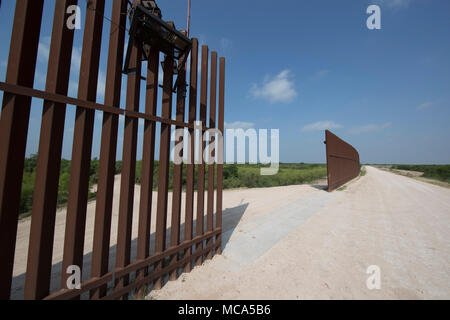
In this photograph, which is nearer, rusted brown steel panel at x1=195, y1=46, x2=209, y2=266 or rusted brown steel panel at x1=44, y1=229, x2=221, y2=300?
rusted brown steel panel at x1=44, y1=229, x2=221, y2=300

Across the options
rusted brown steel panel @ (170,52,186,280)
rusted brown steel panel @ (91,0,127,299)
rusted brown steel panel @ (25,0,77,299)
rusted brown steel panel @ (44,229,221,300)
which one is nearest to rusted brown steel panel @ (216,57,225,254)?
rusted brown steel panel @ (44,229,221,300)

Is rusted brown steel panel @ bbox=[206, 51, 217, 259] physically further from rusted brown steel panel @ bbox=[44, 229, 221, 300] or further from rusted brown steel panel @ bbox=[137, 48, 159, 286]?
rusted brown steel panel @ bbox=[137, 48, 159, 286]

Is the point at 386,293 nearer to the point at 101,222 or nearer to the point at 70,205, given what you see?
the point at 101,222

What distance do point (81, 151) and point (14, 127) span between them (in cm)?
41

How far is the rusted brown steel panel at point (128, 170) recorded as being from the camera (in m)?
1.86

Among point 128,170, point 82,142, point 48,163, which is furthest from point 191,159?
point 48,163

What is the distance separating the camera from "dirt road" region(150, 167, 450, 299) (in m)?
2.12

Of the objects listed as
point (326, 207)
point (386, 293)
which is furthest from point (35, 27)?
point (326, 207)

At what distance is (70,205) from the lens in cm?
151

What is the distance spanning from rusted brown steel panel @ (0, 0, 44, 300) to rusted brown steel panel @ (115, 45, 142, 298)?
0.72 metres

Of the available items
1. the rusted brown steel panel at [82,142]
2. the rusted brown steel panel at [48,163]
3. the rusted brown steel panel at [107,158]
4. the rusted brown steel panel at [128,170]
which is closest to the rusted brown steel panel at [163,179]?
the rusted brown steel panel at [128,170]

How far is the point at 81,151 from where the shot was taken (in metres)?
1.54

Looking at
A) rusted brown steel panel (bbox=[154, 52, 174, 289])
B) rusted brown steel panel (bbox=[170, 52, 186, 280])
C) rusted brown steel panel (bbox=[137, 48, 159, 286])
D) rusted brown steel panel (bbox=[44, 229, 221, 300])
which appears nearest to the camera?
rusted brown steel panel (bbox=[44, 229, 221, 300])

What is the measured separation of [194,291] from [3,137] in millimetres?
2333
